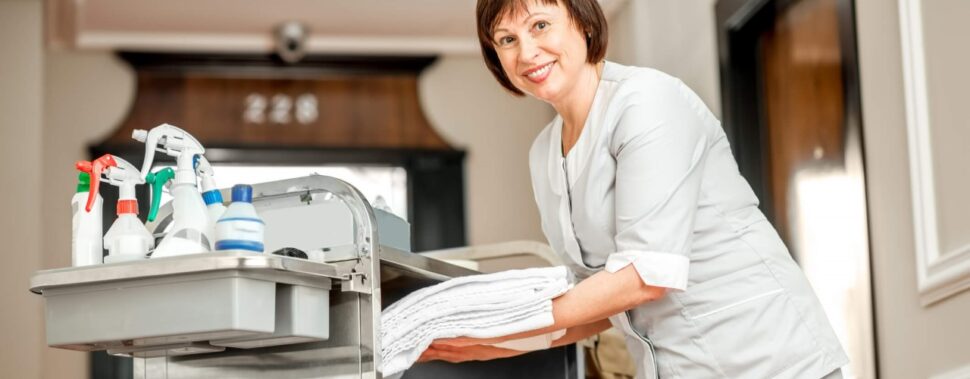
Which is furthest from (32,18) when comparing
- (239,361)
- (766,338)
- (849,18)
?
(766,338)

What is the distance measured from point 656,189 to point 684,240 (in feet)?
0.24

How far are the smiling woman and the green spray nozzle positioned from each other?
0.41 metres

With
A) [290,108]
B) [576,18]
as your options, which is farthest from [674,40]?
[576,18]

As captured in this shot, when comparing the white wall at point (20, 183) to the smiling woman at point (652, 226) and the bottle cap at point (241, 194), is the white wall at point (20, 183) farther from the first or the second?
the bottle cap at point (241, 194)

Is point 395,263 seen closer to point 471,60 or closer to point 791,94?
point 791,94

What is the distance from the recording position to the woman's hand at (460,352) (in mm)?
1592

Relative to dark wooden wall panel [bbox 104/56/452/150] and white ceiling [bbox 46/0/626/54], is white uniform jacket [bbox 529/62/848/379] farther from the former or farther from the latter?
dark wooden wall panel [bbox 104/56/452/150]

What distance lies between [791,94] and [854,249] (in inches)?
27.8

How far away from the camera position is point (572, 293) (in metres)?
1.50

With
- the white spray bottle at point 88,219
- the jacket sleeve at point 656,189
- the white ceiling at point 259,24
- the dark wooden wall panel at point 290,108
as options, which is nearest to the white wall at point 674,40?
the white ceiling at point 259,24

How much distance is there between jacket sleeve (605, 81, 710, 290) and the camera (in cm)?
148

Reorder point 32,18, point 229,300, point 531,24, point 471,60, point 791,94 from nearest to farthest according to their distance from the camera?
point 229,300
point 531,24
point 791,94
point 32,18
point 471,60

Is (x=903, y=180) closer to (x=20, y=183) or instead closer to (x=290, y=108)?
(x=20, y=183)

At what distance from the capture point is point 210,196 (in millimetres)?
1501
